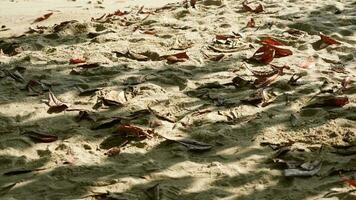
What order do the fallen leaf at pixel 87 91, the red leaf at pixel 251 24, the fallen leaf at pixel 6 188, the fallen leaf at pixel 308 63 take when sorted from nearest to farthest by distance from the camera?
the fallen leaf at pixel 6 188
the fallen leaf at pixel 87 91
the fallen leaf at pixel 308 63
the red leaf at pixel 251 24

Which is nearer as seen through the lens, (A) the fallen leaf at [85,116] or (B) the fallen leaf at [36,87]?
(A) the fallen leaf at [85,116]

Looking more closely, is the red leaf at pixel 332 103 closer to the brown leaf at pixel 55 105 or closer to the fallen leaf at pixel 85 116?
the fallen leaf at pixel 85 116

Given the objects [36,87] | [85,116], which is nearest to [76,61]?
[36,87]

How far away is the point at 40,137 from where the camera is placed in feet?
10.3

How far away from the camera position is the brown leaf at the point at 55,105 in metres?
3.51

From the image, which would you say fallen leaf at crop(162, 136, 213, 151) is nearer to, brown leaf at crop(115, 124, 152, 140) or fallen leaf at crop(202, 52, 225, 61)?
brown leaf at crop(115, 124, 152, 140)

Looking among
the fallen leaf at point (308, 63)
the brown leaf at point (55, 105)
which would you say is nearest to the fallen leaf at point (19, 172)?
the brown leaf at point (55, 105)

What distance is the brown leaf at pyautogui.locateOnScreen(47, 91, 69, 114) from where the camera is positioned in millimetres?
3512

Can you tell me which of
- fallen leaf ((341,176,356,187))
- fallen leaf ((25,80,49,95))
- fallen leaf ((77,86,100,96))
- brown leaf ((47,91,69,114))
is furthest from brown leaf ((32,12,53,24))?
fallen leaf ((341,176,356,187))

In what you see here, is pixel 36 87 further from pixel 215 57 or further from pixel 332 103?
pixel 332 103

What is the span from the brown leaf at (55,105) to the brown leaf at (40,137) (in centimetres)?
33

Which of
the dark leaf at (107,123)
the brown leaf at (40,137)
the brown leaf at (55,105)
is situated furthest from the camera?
the brown leaf at (55,105)

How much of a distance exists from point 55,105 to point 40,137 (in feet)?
1.50

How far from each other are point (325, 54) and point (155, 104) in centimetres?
185
